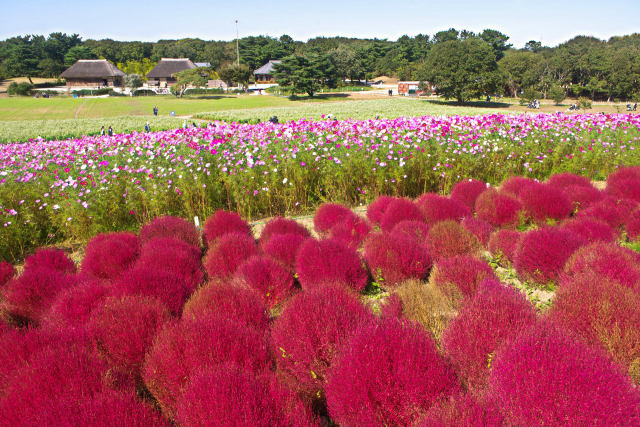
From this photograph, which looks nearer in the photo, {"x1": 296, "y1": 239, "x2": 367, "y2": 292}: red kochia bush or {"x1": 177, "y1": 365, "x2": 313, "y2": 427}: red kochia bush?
{"x1": 177, "y1": 365, "x2": 313, "y2": 427}: red kochia bush

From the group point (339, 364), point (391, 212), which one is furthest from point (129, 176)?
point (339, 364)

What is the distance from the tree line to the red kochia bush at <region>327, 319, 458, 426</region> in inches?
1898

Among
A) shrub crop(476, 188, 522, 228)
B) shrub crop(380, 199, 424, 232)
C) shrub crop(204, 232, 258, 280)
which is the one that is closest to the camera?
shrub crop(204, 232, 258, 280)

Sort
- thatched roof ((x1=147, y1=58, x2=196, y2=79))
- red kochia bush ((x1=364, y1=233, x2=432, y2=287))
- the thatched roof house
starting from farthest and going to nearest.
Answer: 1. thatched roof ((x1=147, y1=58, x2=196, y2=79))
2. the thatched roof house
3. red kochia bush ((x1=364, y1=233, x2=432, y2=287))

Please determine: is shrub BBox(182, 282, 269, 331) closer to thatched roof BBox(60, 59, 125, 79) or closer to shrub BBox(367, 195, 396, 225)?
shrub BBox(367, 195, 396, 225)

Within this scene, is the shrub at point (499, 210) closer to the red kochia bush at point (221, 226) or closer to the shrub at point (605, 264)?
the shrub at point (605, 264)

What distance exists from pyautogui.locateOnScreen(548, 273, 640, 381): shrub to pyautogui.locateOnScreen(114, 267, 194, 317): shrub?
2.49 m

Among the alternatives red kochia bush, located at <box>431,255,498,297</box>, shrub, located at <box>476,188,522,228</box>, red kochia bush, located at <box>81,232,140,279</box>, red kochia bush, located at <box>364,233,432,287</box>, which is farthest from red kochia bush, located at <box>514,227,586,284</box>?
red kochia bush, located at <box>81,232,140,279</box>

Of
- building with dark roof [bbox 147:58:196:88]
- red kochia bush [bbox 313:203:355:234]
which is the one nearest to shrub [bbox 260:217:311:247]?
red kochia bush [bbox 313:203:355:234]

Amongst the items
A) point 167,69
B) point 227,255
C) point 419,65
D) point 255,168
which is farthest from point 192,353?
point 167,69

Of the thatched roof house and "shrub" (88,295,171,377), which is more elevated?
the thatched roof house

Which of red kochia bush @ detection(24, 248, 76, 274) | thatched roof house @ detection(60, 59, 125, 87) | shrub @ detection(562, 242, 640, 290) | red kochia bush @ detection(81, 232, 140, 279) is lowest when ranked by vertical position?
red kochia bush @ detection(24, 248, 76, 274)

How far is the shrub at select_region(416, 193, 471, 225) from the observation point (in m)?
5.23

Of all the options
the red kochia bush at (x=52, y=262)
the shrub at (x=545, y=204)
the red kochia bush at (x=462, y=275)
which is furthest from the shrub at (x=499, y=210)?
the red kochia bush at (x=52, y=262)
